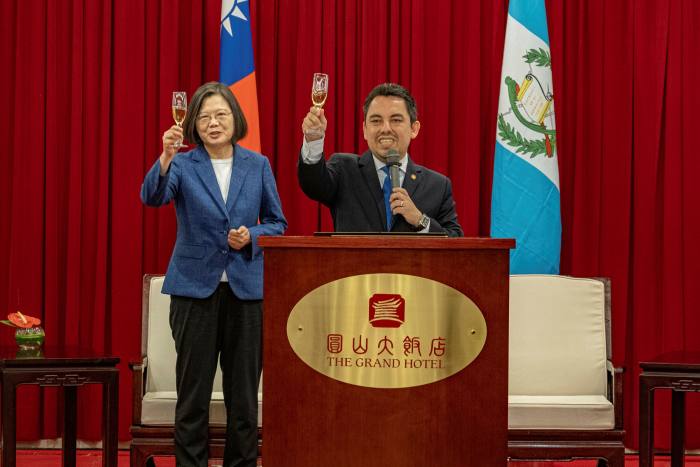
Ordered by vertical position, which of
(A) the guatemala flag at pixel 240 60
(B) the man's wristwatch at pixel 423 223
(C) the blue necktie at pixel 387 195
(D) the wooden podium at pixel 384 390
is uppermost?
(A) the guatemala flag at pixel 240 60

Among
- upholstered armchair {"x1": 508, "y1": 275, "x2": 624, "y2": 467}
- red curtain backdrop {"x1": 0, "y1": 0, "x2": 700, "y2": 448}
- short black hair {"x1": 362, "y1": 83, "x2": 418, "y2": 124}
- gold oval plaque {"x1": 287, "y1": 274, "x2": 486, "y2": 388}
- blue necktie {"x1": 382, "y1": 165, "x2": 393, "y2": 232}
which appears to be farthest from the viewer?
red curtain backdrop {"x1": 0, "y1": 0, "x2": 700, "y2": 448}

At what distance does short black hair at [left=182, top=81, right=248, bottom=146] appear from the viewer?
125 inches

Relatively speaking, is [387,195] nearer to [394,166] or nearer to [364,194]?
[364,194]

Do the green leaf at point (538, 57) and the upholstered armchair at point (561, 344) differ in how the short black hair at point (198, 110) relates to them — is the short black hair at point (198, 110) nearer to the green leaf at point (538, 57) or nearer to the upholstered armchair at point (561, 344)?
the upholstered armchair at point (561, 344)

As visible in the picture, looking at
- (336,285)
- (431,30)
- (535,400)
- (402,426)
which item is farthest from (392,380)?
(431,30)

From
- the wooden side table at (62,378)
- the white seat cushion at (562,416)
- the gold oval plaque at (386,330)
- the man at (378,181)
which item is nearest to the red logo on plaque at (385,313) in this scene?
the gold oval plaque at (386,330)

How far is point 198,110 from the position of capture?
3180 millimetres

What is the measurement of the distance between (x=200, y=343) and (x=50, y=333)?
67.4 inches

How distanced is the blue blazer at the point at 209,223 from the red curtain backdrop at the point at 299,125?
1231mm

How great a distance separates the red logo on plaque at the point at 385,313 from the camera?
1.83 m

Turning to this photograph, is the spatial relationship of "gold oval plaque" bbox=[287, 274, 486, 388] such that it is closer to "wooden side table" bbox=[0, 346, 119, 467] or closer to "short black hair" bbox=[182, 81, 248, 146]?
"short black hair" bbox=[182, 81, 248, 146]

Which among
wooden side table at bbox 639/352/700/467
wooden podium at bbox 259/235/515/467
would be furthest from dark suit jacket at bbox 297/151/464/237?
wooden side table at bbox 639/352/700/467

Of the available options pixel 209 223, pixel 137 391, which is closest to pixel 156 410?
pixel 137 391

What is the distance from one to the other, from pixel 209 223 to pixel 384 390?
1.44m
